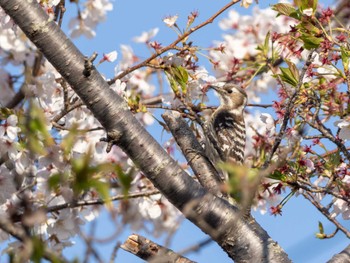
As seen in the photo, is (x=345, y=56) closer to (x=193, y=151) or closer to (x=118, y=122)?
(x=118, y=122)

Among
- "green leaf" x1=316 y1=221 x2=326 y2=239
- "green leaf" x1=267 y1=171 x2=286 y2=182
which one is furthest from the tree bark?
"green leaf" x1=316 y1=221 x2=326 y2=239

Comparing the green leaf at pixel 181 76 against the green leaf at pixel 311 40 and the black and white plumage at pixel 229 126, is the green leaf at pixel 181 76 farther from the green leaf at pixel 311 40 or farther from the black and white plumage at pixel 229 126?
the black and white plumage at pixel 229 126

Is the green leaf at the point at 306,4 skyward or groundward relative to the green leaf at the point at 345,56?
skyward

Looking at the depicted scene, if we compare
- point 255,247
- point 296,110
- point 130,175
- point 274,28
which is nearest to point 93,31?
point 274,28

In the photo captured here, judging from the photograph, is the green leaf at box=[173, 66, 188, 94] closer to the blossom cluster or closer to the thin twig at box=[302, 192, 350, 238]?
the blossom cluster

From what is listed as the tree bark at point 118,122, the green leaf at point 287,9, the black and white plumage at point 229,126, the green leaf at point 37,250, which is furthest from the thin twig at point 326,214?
the green leaf at point 37,250

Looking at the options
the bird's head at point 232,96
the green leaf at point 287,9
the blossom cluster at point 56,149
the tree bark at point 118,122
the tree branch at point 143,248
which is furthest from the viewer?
the bird's head at point 232,96

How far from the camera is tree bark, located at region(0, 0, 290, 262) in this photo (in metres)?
5.10

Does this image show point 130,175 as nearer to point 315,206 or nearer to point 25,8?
point 25,8

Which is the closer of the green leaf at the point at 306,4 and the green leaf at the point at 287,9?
the green leaf at the point at 306,4

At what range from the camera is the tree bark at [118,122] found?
5.10 m

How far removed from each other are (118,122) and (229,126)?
481cm

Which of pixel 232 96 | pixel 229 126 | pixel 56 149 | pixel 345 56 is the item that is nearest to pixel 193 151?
pixel 56 149

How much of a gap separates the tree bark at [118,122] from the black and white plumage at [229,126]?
3363 mm
